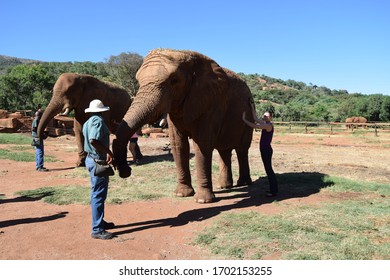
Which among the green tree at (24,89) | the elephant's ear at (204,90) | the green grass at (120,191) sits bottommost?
the green grass at (120,191)

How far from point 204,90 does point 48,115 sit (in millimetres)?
5638

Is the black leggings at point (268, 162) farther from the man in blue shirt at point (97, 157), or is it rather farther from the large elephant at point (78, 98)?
the large elephant at point (78, 98)

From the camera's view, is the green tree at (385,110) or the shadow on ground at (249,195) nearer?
the shadow on ground at (249,195)

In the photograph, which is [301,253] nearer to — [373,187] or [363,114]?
[373,187]

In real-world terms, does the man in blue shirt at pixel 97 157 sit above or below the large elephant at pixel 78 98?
below

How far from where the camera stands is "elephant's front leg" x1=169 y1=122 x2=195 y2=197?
7145 mm

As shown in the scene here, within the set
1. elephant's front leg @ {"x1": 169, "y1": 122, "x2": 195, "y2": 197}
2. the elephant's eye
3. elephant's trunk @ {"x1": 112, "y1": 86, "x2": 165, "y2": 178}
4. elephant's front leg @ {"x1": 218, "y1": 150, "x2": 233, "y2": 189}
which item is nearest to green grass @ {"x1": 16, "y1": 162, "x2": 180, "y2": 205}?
elephant's front leg @ {"x1": 169, "y1": 122, "x2": 195, "y2": 197}

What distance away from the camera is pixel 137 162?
1235cm

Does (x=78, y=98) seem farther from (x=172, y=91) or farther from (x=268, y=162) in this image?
(x=268, y=162)

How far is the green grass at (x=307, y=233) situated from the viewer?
4.37 meters

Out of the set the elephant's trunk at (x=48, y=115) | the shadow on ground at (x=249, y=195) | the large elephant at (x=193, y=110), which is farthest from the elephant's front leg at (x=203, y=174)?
the elephant's trunk at (x=48, y=115)

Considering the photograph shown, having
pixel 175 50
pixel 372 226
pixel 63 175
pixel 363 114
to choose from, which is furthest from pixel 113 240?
pixel 363 114

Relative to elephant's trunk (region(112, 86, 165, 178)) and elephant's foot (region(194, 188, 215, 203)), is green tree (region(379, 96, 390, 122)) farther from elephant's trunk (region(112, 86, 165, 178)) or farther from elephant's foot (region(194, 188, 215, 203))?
elephant's trunk (region(112, 86, 165, 178))

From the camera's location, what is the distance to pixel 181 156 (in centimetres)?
723
